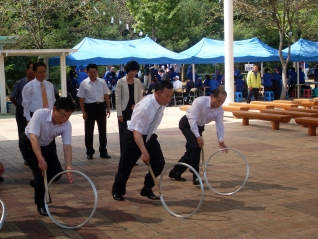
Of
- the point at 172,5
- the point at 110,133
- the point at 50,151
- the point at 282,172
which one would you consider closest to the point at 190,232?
the point at 50,151

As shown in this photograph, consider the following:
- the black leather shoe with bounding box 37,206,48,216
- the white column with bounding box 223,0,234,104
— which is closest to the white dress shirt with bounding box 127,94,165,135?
the black leather shoe with bounding box 37,206,48,216

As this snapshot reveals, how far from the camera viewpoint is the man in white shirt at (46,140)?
18.5 feet

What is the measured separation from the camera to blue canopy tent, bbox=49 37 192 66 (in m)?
23.3

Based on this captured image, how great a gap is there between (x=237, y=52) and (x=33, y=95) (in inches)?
737

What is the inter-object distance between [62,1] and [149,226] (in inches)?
967

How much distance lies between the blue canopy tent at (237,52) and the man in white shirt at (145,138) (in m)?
18.9

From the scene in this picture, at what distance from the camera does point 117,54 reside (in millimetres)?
24172

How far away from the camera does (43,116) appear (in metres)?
5.80

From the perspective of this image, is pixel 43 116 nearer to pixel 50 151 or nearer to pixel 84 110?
pixel 50 151

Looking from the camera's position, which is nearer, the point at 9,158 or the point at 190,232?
the point at 190,232

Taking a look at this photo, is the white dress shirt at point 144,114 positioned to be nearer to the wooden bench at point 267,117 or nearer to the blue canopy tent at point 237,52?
the wooden bench at point 267,117

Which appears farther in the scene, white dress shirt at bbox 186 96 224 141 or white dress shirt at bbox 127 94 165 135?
white dress shirt at bbox 186 96 224 141

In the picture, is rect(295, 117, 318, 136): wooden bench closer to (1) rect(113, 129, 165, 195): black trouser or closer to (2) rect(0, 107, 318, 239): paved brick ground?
(2) rect(0, 107, 318, 239): paved brick ground

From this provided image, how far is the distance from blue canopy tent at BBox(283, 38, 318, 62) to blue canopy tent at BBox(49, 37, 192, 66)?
563 cm
